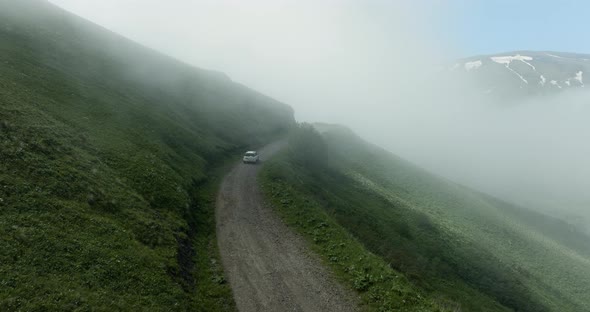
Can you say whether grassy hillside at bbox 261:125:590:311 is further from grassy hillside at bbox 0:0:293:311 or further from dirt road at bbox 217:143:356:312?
grassy hillside at bbox 0:0:293:311

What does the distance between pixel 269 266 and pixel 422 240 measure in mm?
32861

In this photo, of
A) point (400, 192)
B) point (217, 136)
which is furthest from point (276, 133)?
point (400, 192)

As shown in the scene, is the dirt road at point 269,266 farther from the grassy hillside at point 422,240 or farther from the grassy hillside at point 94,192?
the grassy hillside at point 422,240

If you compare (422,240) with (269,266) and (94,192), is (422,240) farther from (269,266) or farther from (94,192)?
(94,192)

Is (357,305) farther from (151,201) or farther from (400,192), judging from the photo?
(400,192)

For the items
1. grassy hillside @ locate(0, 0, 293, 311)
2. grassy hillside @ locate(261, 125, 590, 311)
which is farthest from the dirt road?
grassy hillside @ locate(261, 125, 590, 311)

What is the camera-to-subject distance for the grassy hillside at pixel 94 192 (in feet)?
58.0

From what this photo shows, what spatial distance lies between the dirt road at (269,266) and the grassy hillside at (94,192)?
1.39 meters

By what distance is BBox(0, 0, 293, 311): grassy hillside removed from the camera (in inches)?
696

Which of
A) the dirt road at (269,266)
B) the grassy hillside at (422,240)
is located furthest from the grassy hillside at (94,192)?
the grassy hillside at (422,240)

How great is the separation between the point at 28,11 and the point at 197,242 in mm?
85811

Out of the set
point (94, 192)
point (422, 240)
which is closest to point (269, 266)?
point (94, 192)

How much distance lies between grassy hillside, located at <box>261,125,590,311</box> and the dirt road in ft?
5.50

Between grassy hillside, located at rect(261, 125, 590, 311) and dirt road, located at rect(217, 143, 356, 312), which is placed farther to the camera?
grassy hillside, located at rect(261, 125, 590, 311)
